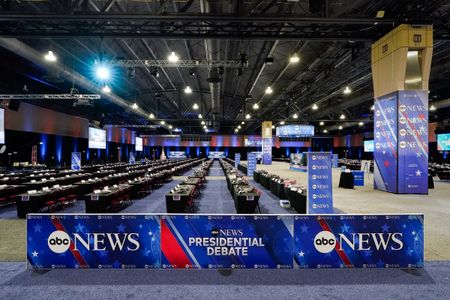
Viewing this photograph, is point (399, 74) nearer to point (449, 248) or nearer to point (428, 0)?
point (428, 0)

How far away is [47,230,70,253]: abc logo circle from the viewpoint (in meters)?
3.12

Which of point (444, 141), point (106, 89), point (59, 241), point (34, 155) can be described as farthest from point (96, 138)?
point (444, 141)

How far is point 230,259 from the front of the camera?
3158 mm

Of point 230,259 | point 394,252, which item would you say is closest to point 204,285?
point 230,259

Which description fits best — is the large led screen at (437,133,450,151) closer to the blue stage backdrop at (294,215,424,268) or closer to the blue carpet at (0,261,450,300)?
the blue carpet at (0,261,450,300)

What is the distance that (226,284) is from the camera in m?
2.90

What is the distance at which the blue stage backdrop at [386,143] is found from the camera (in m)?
8.48

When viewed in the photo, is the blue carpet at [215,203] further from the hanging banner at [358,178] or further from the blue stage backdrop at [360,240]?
the hanging banner at [358,178]

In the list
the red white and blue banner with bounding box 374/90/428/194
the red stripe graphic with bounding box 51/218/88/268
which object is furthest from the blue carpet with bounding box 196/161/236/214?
the red white and blue banner with bounding box 374/90/428/194

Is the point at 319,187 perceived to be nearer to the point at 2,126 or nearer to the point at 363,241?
the point at 363,241

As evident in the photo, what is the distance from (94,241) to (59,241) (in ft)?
1.34

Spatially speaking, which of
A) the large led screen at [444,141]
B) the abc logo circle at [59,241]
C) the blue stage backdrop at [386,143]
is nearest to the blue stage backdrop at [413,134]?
the blue stage backdrop at [386,143]

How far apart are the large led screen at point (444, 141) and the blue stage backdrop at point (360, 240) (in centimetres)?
2141

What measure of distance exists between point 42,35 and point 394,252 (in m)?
10.5
